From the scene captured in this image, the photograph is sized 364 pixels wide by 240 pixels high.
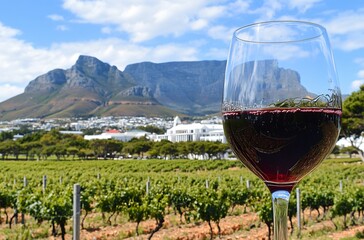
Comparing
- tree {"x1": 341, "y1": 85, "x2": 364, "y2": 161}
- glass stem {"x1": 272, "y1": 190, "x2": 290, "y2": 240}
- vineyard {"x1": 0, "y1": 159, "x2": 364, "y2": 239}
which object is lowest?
vineyard {"x1": 0, "y1": 159, "x2": 364, "y2": 239}

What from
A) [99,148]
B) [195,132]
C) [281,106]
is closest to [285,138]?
[281,106]

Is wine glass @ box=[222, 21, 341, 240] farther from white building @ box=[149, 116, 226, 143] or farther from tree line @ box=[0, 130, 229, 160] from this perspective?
white building @ box=[149, 116, 226, 143]

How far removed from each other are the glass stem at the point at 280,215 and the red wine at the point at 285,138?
0.03 metres

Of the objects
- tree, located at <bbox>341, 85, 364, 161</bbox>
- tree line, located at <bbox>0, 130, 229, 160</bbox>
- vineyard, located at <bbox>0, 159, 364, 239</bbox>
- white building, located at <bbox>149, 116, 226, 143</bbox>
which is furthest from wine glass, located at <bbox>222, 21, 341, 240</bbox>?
white building, located at <bbox>149, 116, 226, 143</bbox>

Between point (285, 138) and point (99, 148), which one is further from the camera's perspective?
point (99, 148)

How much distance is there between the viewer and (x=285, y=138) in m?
0.88

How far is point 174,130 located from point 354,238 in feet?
310

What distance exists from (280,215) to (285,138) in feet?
0.52

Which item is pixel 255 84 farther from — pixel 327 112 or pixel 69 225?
pixel 69 225

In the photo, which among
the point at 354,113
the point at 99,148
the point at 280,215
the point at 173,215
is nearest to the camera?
the point at 280,215

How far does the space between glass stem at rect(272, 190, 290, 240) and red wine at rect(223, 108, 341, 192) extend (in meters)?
0.03

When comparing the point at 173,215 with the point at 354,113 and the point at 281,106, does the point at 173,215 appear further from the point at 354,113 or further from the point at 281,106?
the point at 354,113

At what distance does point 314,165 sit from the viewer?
37.1 inches

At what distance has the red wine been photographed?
88cm
